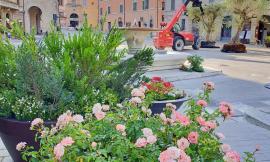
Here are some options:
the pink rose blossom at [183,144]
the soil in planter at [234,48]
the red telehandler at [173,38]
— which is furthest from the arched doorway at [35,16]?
the pink rose blossom at [183,144]

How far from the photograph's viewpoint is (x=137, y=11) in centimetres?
4659

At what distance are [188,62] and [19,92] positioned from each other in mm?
8011

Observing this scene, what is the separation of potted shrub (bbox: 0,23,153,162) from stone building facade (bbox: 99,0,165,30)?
1274 inches

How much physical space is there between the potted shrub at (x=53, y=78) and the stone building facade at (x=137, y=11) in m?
32.4

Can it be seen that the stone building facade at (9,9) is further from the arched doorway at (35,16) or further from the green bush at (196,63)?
the green bush at (196,63)

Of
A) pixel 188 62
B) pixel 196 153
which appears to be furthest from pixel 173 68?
pixel 196 153

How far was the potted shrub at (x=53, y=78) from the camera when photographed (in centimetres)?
283

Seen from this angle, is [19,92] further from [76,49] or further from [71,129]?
[71,129]

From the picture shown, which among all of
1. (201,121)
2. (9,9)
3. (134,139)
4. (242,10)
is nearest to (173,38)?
(242,10)

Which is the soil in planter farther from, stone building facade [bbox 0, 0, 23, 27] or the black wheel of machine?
stone building facade [bbox 0, 0, 23, 27]

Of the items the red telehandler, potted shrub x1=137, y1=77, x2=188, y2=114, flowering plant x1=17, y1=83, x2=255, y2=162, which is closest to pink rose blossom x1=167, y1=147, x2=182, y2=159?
flowering plant x1=17, y1=83, x2=255, y2=162

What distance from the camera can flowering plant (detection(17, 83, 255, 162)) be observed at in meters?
1.69

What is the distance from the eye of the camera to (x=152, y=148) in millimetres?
1762

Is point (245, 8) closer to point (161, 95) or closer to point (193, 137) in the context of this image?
point (161, 95)
